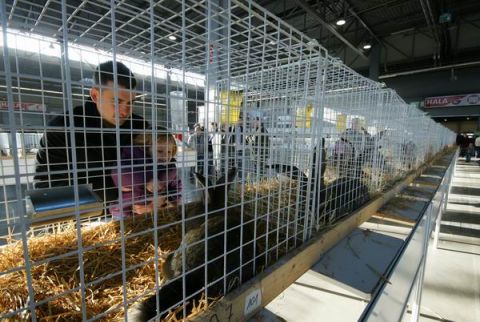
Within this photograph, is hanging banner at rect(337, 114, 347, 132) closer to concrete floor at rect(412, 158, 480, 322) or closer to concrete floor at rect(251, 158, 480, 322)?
concrete floor at rect(251, 158, 480, 322)

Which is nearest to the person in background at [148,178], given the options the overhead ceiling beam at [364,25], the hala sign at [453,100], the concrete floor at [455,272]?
the concrete floor at [455,272]

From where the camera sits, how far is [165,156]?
1.03 metres

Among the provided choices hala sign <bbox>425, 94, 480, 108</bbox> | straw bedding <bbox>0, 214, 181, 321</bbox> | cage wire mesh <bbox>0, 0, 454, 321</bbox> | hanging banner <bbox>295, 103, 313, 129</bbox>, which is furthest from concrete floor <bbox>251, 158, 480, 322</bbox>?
hala sign <bbox>425, 94, 480, 108</bbox>

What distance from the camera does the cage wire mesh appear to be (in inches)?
15.3

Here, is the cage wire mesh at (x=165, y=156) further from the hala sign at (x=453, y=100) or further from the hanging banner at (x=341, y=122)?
the hala sign at (x=453, y=100)

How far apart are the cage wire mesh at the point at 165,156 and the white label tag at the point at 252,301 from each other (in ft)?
0.18

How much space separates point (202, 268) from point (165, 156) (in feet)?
1.79

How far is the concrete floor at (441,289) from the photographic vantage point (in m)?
0.70

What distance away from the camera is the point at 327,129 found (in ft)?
3.85

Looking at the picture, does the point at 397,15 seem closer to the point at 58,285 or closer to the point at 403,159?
the point at 403,159

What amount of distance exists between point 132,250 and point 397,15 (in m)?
8.39

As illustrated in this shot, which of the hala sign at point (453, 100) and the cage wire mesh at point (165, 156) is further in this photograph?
the hala sign at point (453, 100)

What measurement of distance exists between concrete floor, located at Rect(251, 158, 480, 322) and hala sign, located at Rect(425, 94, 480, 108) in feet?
22.6

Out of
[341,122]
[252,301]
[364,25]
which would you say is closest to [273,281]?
[252,301]
